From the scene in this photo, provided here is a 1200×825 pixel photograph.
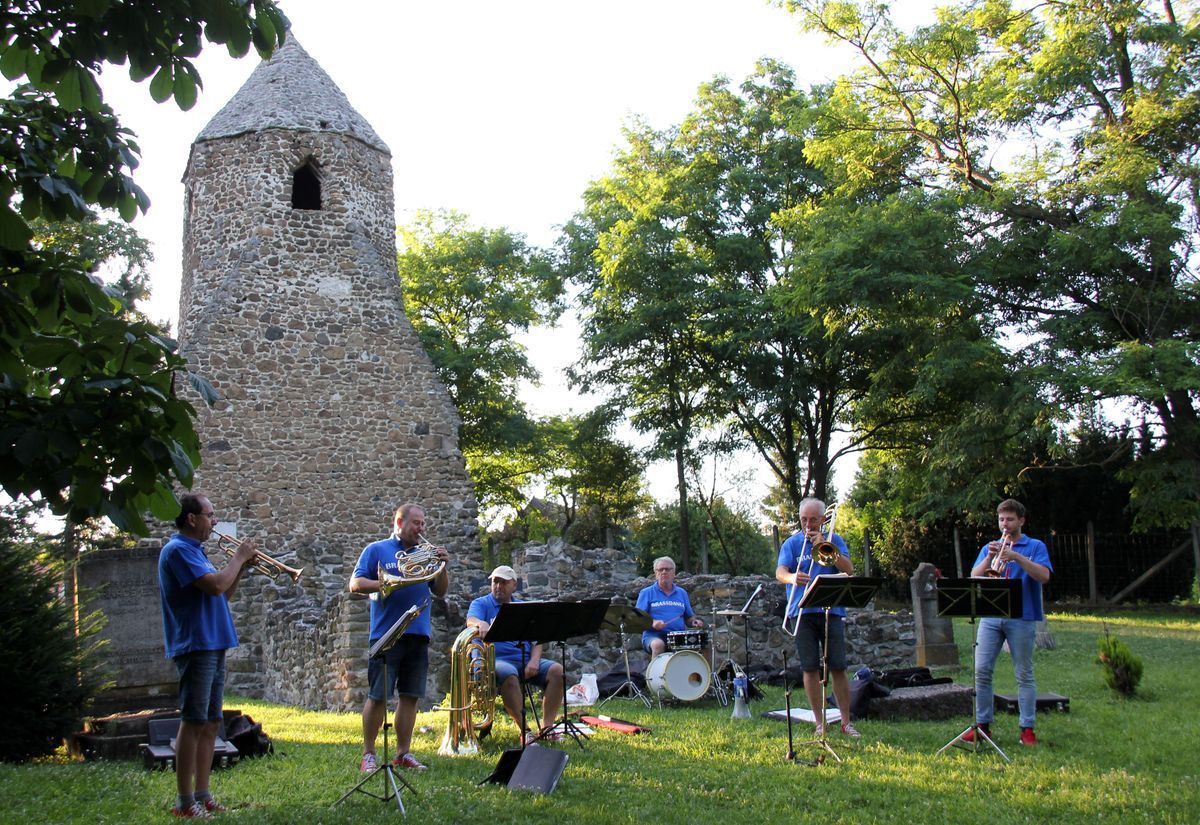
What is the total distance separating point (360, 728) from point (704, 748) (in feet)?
12.1

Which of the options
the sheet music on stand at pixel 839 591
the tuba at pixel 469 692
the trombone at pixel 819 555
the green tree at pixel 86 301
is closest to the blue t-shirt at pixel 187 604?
the green tree at pixel 86 301

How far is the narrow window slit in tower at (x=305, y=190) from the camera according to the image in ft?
71.4

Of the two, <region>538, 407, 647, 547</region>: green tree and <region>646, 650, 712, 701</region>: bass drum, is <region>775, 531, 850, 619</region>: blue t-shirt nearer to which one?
<region>646, 650, 712, 701</region>: bass drum

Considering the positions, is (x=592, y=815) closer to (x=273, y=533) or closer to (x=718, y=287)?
(x=273, y=533)

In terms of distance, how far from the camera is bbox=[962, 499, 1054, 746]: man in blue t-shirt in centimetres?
838

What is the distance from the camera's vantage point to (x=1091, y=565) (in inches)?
1025

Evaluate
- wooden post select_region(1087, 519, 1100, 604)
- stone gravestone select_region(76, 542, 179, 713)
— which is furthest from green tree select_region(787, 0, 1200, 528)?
stone gravestone select_region(76, 542, 179, 713)

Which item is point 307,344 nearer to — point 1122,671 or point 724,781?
point 1122,671

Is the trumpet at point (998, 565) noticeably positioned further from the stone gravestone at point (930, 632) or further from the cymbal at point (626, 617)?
the stone gravestone at point (930, 632)

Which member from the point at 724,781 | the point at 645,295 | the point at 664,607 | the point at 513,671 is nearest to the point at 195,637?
the point at 513,671

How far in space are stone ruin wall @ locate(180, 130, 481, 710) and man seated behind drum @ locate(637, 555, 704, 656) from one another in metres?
8.24

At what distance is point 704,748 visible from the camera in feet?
27.9

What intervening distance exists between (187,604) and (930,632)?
11.9 metres

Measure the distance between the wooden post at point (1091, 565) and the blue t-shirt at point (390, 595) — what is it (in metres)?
22.6
